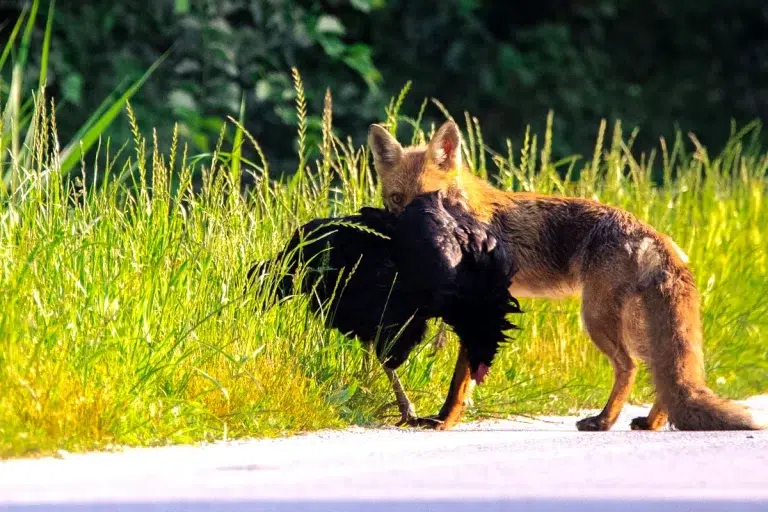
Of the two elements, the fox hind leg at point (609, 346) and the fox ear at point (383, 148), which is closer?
the fox hind leg at point (609, 346)

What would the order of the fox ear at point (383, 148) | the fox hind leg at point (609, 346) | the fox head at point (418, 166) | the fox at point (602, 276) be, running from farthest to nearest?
the fox ear at point (383, 148), the fox head at point (418, 166), the fox hind leg at point (609, 346), the fox at point (602, 276)

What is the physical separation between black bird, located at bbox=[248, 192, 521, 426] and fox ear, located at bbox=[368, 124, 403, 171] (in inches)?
43.2

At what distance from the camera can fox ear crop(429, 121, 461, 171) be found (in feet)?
27.1

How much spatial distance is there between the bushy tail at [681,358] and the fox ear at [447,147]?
1509 millimetres

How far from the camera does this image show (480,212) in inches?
316

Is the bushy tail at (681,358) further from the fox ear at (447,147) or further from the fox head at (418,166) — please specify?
the fox ear at (447,147)

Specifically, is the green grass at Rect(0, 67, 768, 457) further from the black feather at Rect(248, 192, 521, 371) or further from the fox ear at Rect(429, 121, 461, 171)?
the fox ear at Rect(429, 121, 461, 171)

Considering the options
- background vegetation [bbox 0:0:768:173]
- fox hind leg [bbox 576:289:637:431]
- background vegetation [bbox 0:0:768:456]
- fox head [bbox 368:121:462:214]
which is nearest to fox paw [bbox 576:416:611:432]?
fox hind leg [bbox 576:289:637:431]

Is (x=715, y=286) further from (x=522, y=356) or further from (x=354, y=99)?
(x=354, y=99)

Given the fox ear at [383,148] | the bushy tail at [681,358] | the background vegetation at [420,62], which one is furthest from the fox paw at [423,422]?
the background vegetation at [420,62]

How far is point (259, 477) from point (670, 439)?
2061mm

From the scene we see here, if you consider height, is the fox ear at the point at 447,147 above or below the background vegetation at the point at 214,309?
above

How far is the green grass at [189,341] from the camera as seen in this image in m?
6.13

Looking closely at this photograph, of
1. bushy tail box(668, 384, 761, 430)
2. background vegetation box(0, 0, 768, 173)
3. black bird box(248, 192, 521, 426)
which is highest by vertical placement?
black bird box(248, 192, 521, 426)
